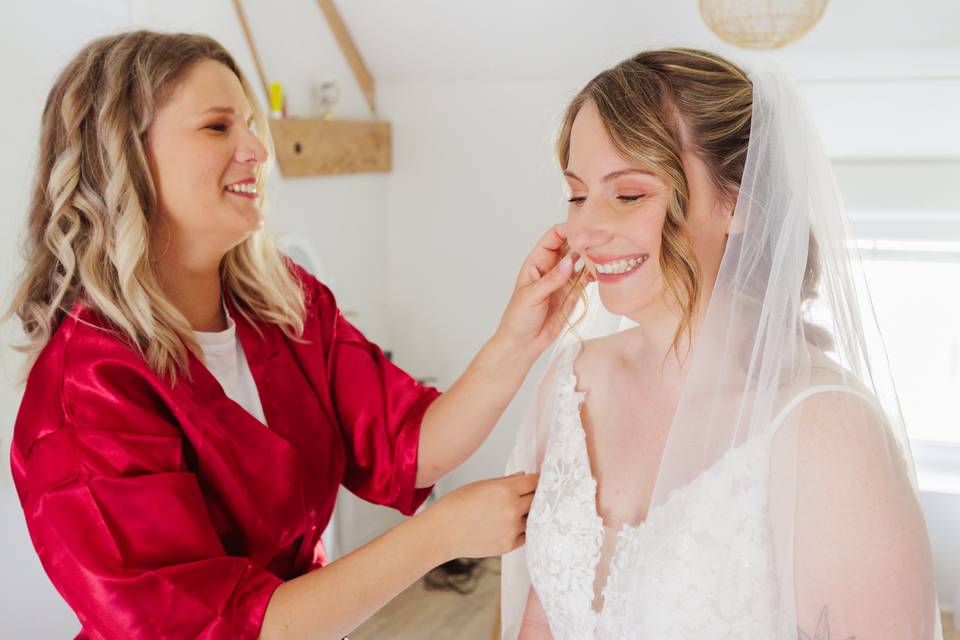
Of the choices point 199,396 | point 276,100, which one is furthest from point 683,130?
point 276,100

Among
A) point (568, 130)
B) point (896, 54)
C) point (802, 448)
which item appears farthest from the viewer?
point (896, 54)

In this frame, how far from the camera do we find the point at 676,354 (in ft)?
4.80

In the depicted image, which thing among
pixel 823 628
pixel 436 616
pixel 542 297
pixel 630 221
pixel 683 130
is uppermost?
pixel 683 130

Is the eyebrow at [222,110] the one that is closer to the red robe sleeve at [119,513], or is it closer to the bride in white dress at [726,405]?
the red robe sleeve at [119,513]

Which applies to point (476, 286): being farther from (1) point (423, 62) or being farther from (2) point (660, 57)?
(2) point (660, 57)

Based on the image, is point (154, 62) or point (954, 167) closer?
point (154, 62)

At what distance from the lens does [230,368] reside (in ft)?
5.24

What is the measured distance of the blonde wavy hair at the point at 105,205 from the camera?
1402mm

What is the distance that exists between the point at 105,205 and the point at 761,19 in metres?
2.08

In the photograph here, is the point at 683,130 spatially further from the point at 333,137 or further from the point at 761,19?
the point at 333,137

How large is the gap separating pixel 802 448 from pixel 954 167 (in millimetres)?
2410

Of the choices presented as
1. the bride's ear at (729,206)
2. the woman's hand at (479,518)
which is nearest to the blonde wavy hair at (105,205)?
the woman's hand at (479,518)

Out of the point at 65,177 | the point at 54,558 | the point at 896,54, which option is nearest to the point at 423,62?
the point at 896,54

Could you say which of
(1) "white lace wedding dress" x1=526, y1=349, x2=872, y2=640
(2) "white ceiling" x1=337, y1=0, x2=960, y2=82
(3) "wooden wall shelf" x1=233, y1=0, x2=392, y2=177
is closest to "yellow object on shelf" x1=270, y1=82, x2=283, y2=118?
(3) "wooden wall shelf" x1=233, y1=0, x2=392, y2=177
